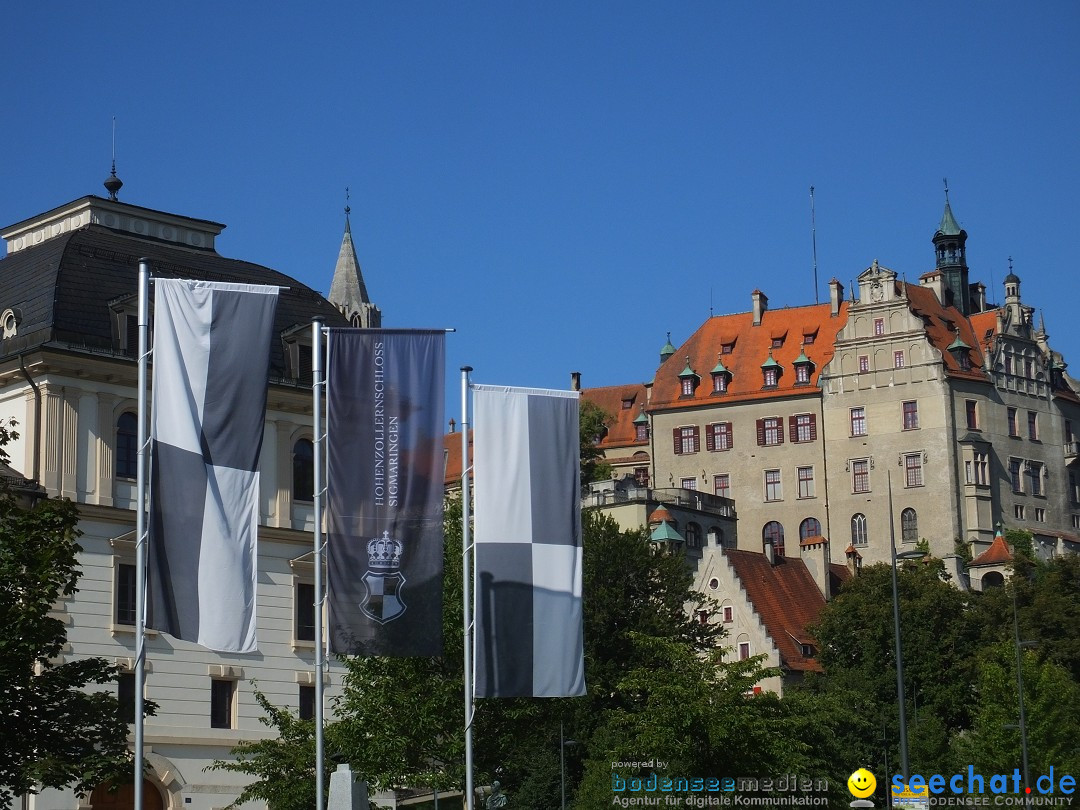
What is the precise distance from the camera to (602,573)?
84.1 m

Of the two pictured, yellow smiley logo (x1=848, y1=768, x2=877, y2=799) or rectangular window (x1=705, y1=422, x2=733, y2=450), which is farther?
rectangular window (x1=705, y1=422, x2=733, y2=450)

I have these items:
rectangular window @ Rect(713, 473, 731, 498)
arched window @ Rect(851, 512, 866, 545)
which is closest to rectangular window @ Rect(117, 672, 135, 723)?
arched window @ Rect(851, 512, 866, 545)

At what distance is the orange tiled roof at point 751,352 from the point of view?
5128 inches

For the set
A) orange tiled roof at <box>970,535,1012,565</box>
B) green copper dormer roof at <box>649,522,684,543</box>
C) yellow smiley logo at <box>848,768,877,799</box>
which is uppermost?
green copper dormer roof at <box>649,522,684,543</box>

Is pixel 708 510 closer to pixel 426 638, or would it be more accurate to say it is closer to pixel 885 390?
pixel 885 390

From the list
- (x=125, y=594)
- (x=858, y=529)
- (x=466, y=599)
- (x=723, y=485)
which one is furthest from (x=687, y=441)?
(x=466, y=599)

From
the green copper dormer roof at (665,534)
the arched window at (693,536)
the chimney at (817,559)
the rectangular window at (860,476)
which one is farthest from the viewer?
the rectangular window at (860,476)

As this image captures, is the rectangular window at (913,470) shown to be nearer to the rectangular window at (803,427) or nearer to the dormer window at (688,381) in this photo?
the rectangular window at (803,427)

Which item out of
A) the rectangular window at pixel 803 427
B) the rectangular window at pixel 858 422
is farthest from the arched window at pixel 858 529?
the rectangular window at pixel 803 427

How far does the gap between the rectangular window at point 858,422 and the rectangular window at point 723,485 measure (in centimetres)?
862

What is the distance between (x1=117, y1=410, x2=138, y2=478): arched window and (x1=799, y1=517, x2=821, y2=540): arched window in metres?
77.7

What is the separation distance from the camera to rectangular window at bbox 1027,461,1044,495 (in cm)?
12694

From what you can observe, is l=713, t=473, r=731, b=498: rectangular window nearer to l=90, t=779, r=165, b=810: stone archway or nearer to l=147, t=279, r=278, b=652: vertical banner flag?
l=90, t=779, r=165, b=810: stone archway

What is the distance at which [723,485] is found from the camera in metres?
128
